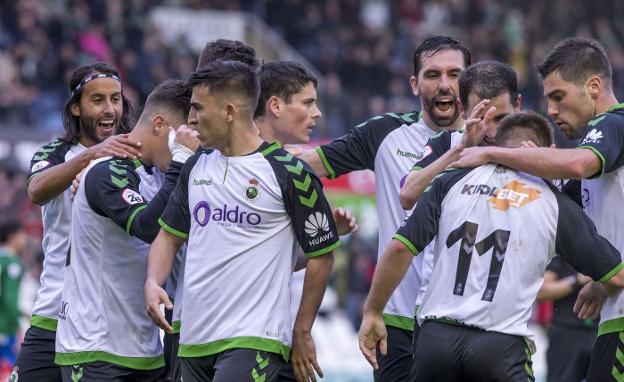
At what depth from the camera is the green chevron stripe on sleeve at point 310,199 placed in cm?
660

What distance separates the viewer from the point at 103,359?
24.2ft

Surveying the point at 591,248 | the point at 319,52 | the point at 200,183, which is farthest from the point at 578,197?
the point at 319,52

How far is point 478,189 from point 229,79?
149 cm

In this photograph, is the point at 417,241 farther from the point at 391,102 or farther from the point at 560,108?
the point at 391,102

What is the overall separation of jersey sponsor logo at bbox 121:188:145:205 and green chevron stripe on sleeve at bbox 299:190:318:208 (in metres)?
1.19

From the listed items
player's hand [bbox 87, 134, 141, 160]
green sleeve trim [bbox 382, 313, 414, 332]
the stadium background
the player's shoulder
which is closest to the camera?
player's hand [bbox 87, 134, 141, 160]

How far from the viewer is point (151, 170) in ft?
25.9

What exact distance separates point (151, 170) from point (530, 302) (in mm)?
2768

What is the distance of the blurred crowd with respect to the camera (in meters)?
22.0

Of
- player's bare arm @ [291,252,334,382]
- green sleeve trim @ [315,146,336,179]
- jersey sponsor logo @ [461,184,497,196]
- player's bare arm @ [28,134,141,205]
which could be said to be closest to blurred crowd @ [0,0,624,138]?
player's bare arm @ [28,134,141,205]

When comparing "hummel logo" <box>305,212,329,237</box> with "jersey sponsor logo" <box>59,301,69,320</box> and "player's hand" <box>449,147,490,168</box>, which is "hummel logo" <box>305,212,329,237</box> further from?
"jersey sponsor logo" <box>59,301,69,320</box>

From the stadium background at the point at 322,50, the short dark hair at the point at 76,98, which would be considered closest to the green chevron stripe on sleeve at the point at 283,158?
the short dark hair at the point at 76,98

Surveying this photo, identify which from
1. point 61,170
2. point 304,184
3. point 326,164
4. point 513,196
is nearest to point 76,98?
point 61,170

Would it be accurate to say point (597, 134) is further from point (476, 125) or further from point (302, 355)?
point (302, 355)
